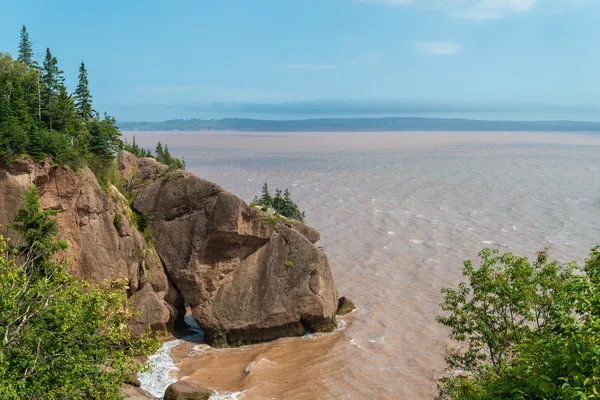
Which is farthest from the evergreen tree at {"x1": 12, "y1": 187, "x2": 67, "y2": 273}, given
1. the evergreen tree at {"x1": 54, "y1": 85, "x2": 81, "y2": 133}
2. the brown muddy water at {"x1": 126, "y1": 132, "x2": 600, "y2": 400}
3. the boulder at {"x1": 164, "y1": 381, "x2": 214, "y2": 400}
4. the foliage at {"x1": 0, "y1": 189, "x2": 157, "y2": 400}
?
the foliage at {"x1": 0, "y1": 189, "x2": 157, "y2": 400}

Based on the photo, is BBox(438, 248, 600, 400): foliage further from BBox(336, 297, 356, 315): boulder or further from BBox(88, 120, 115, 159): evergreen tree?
BBox(88, 120, 115, 159): evergreen tree

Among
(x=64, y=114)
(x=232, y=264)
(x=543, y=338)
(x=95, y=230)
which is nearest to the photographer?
(x=543, y=338)

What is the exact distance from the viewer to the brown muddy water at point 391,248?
112 ft

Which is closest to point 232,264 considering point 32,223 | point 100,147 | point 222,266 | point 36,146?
point 222,266

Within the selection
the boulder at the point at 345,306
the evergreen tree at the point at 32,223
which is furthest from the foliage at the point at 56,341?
the boulder at the point at 345,306

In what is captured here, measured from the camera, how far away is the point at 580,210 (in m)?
79.1

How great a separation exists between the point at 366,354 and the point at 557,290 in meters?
18.6

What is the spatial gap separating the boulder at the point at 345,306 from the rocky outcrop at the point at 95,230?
45.0 ft

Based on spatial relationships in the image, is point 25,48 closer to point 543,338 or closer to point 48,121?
point 48,121

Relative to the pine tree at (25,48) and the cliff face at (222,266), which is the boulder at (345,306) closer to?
the cliff face at (222,266)

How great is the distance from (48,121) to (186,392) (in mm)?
20508

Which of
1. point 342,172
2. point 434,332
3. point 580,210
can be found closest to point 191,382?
point 434,332

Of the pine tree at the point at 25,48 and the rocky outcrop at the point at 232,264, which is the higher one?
the pine tree at the point at 25,48

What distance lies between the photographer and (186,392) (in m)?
29.6
